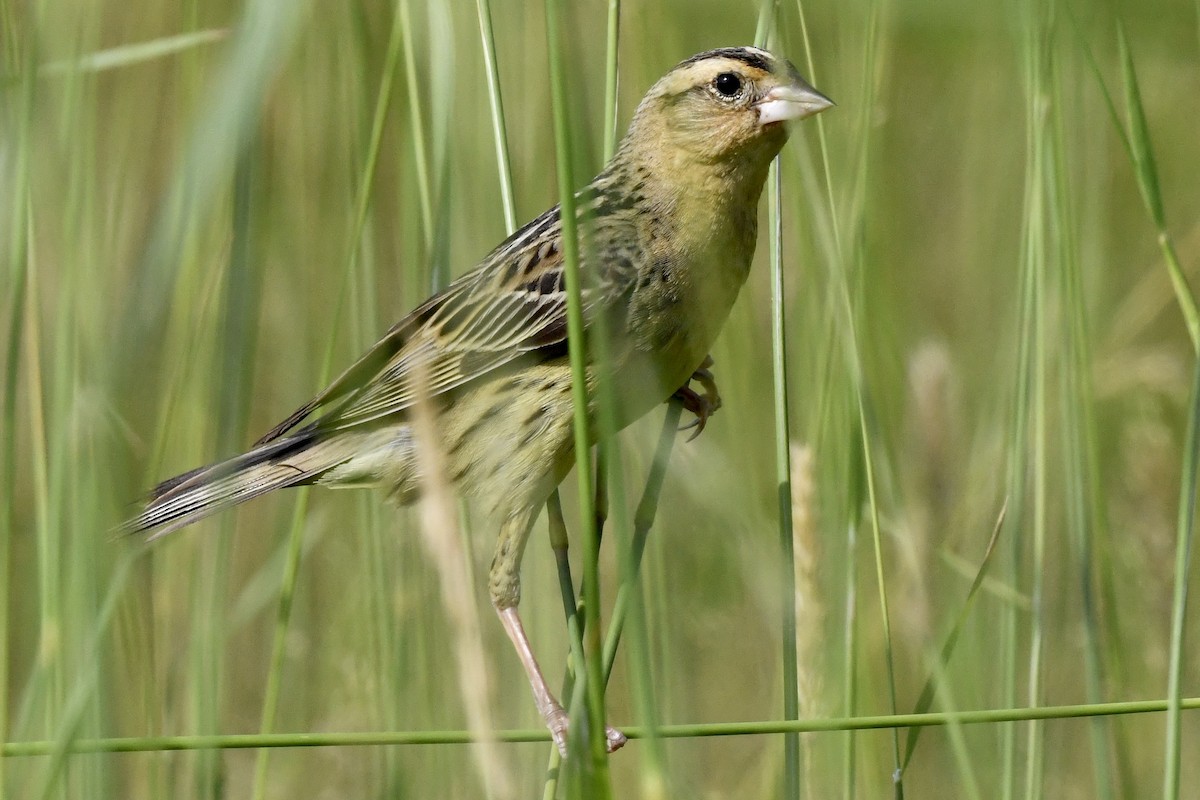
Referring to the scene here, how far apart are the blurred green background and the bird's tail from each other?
0.09 m

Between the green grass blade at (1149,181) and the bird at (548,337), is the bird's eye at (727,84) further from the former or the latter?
the green grass blade at (1149,181)

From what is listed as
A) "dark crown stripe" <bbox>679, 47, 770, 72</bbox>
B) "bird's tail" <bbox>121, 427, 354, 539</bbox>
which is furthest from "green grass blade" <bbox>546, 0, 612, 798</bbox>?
"dark crown stripe" <bbox>679, 47, 770, 72</bbox>

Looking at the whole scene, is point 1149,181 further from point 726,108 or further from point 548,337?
point 548,337

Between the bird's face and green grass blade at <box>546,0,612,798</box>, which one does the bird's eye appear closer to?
the bird's face

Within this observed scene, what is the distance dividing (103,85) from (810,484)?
3.59 meters

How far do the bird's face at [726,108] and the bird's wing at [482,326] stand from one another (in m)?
0.35

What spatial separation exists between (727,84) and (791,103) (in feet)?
0.79

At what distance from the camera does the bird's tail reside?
2.65m

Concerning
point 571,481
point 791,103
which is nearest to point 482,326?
point 791,103

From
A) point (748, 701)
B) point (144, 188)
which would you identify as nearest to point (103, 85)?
point (144, 188)

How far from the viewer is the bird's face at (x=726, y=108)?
9.06 feet

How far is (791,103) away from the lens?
2689 millimetres

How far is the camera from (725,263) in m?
2.86

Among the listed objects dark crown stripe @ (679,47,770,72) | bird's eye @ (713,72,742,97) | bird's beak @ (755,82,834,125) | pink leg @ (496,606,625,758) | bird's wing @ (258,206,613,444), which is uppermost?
dark crown stripe @ (679,47,770,72)
